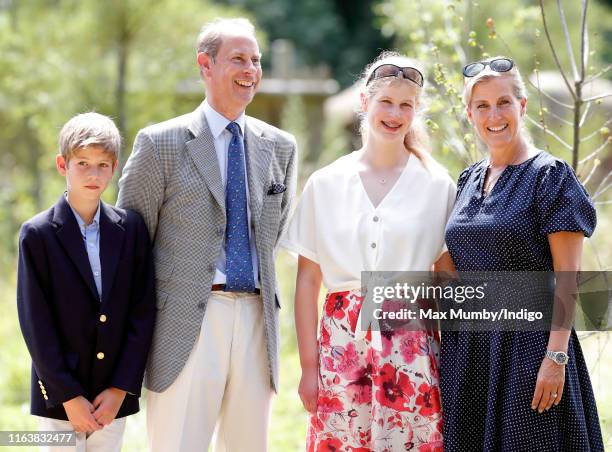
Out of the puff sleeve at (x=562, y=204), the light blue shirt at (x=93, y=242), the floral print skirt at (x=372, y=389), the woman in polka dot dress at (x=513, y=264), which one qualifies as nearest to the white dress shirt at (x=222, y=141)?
the floral print skirt at (x=372, y=389)

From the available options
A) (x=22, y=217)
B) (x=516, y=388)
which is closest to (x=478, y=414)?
(x=516, y=388)

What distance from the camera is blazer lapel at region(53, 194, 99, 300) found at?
9.90ft

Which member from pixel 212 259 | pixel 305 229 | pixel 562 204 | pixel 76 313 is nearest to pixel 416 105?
pixel 305 229

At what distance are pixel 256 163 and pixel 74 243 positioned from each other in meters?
0.81

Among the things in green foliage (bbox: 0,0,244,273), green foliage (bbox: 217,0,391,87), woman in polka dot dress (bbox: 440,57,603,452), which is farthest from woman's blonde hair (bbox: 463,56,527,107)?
green foliage (bbox: 217,0,391,87)

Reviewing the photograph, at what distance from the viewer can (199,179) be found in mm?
3279

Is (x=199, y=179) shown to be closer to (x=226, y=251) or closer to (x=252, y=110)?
(x=226, y=251)

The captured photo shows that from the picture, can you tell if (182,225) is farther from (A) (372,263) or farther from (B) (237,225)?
(A) (372,263)

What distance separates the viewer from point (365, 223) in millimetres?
3256

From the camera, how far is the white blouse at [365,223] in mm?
3221

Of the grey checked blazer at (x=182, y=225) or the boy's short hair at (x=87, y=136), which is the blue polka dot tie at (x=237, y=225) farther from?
the boy's short hair at (x=87, y=136)

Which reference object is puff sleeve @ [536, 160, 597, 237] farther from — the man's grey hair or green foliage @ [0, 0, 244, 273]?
green foliage @ [0, 0, 244, 273]

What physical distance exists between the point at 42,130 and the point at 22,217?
1.43 metres

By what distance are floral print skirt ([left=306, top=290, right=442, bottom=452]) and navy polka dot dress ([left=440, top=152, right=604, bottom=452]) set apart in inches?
3.8
